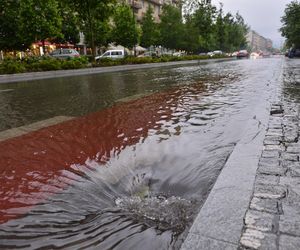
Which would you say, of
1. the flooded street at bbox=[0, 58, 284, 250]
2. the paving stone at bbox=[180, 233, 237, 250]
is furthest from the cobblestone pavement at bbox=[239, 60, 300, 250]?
the flooded street at bbox=[0, 58, 284, 250]

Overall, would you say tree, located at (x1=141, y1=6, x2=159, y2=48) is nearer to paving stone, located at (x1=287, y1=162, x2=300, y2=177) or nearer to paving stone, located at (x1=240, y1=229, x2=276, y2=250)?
paving stone, located at (x1=287, y1=162, x2=300, y2=177)

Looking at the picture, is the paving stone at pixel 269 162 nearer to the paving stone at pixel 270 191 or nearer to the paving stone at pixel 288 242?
the paving stone at pixel 270 191

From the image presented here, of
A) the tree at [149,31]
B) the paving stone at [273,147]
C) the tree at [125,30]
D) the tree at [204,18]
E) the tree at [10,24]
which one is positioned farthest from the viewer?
the tree at [204,18]

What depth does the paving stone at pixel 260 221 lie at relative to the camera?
7.99 ft

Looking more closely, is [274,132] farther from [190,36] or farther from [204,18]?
[204,18]

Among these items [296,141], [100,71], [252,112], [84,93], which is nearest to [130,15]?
[100,71]

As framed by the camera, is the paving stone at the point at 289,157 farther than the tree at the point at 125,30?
No

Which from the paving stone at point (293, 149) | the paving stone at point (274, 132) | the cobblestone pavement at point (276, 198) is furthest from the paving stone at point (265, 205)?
the paving stone at point (274, 132)

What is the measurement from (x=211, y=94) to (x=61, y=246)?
27.8 feet

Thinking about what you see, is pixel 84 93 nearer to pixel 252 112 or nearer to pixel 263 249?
pixel 252 112

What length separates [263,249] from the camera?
2.18m

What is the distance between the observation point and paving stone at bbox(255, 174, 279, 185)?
→ 326cm

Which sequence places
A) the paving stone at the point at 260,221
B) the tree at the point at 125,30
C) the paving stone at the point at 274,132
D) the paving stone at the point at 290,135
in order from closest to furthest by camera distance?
1. the paving stone at the point at 260,221
2. the paving stone at the point at 290,135
3. the paving stone at the point at 274,132
4. the tree at the point at 125,30

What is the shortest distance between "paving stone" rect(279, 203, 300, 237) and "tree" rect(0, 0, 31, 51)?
1095 inches
